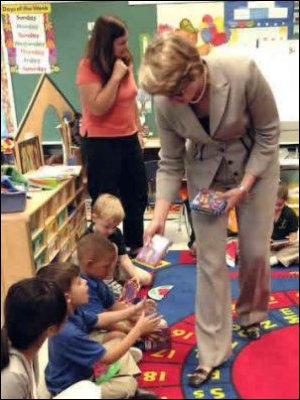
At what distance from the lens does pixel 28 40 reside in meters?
0.90

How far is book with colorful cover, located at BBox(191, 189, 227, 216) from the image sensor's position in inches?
31.4

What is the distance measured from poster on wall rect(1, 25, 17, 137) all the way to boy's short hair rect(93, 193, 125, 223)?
215 mm

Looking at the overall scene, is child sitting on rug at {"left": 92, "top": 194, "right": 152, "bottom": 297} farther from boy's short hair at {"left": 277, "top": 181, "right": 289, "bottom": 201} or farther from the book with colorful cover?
boy's short hair at {"left": 277, "top": 181, "right": 289, "bottom": 201}

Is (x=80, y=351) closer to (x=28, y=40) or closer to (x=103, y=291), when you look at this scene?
(x=103, y=291)

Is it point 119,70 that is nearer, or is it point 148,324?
point 119,70

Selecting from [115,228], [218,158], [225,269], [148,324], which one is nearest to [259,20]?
[218,158]

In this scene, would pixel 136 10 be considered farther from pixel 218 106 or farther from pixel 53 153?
pixel 53 153

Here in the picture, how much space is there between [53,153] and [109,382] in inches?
18.4

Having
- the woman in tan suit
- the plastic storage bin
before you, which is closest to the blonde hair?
the woman in tan suit

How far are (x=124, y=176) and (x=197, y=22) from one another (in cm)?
33

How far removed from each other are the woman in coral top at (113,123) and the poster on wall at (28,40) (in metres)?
0.07

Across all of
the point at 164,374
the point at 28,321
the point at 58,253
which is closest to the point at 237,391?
the point at 164,374

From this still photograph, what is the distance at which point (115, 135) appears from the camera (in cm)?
90

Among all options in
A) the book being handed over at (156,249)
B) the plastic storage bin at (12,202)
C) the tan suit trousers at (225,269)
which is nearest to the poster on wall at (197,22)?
the tan suit trousers at (225,269)
